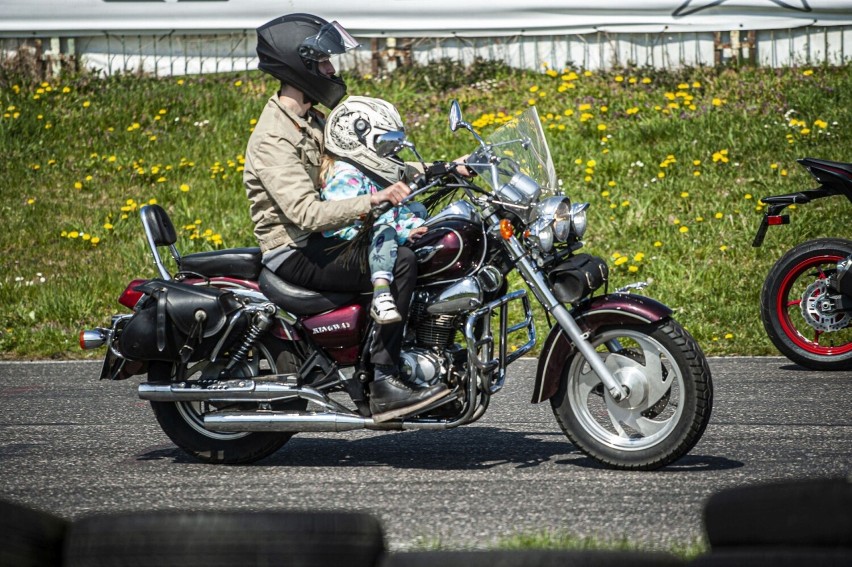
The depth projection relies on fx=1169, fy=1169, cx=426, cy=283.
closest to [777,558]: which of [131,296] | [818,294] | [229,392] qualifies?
[229,392]

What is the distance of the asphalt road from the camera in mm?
4488

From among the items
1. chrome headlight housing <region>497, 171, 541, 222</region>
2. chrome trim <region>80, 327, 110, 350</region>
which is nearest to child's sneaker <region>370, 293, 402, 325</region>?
chrome headlight housing <region>497, 171, 541, 222</region>

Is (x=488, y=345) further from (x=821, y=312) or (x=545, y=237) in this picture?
(x=821, y=312)

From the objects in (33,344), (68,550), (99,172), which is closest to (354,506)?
(68,550)

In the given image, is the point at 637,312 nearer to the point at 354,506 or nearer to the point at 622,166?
the point at 354,506

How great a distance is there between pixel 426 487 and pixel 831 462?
1825 millimetres

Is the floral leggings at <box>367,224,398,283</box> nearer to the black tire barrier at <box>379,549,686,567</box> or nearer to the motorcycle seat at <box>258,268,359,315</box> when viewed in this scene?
the motorcycle seat at <box>258,268,359,315</box>

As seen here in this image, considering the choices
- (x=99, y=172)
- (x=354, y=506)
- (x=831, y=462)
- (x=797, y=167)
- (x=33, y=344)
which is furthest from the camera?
(x=99, y=172)

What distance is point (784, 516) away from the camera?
9.28 feet

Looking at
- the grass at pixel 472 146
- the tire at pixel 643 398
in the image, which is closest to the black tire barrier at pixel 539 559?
the tire at pixel 643 398

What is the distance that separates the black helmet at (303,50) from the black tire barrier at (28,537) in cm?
284

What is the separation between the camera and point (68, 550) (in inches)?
114

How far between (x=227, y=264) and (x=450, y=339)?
1124mm

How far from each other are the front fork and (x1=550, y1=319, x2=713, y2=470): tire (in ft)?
0.28
